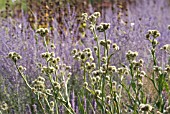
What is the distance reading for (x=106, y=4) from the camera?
23.8 feet

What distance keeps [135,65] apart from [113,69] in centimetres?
10

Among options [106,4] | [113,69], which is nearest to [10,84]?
[113,69]

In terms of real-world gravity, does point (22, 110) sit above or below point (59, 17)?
below

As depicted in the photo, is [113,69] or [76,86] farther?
[76,86]

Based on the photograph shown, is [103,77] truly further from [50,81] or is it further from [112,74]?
[50,81]

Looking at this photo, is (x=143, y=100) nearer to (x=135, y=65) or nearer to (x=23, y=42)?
(x=135, y=65)

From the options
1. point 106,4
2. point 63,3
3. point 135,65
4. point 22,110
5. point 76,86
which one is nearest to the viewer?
point 135,65

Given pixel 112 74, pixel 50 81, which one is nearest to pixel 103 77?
pixel 112 74

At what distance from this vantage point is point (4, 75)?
3215 mm

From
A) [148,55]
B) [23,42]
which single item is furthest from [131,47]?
[23,42]

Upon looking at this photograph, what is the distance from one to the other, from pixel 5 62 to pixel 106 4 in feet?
14.1

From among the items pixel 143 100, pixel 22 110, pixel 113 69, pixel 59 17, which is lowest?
pixel 22 110

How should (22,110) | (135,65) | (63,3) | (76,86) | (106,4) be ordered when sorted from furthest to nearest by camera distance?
(106,4) < (63,3) < (76,86) < (22,110) < (135,65)

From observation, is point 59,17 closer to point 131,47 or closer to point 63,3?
point 63,3
